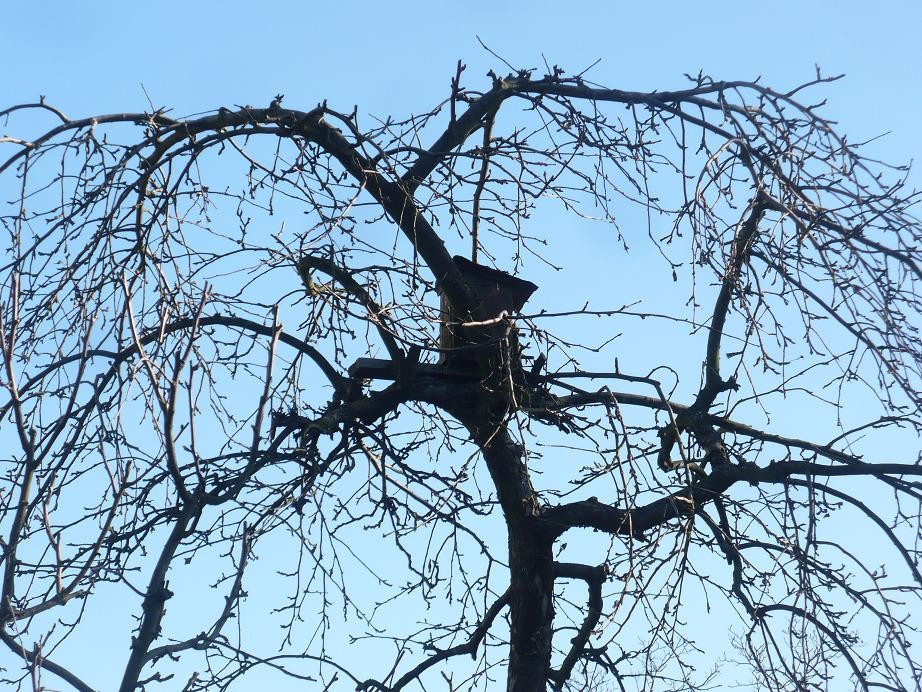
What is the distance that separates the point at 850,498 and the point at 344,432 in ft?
6.75

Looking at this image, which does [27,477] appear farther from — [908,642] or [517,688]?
[908,642]

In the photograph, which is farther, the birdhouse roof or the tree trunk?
the birdhouse roof

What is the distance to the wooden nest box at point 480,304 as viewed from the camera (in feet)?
15.4

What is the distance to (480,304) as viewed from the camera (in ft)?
15.7

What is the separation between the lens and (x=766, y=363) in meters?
4.03

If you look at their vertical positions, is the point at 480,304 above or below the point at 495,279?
below

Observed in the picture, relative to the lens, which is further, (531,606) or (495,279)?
(495,279)

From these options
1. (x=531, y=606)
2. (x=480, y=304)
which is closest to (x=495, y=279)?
(x=480, y=304)

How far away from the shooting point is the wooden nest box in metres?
4.68

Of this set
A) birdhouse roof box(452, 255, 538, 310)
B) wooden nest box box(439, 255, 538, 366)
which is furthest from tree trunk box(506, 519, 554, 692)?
birdhouse roof box(452, 255, 538, 310)

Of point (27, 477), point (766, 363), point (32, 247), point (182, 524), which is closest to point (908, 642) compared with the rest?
point (766, 363)

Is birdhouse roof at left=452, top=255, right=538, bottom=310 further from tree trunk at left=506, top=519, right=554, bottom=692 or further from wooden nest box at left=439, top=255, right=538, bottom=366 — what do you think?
tree trunk at left=506, top=519, right=554, bottom=692

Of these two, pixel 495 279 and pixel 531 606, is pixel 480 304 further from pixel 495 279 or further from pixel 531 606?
pixel 531 606

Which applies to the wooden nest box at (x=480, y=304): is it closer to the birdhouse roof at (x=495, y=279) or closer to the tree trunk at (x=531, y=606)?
the birdhouse roof at (x=495, y=279)
